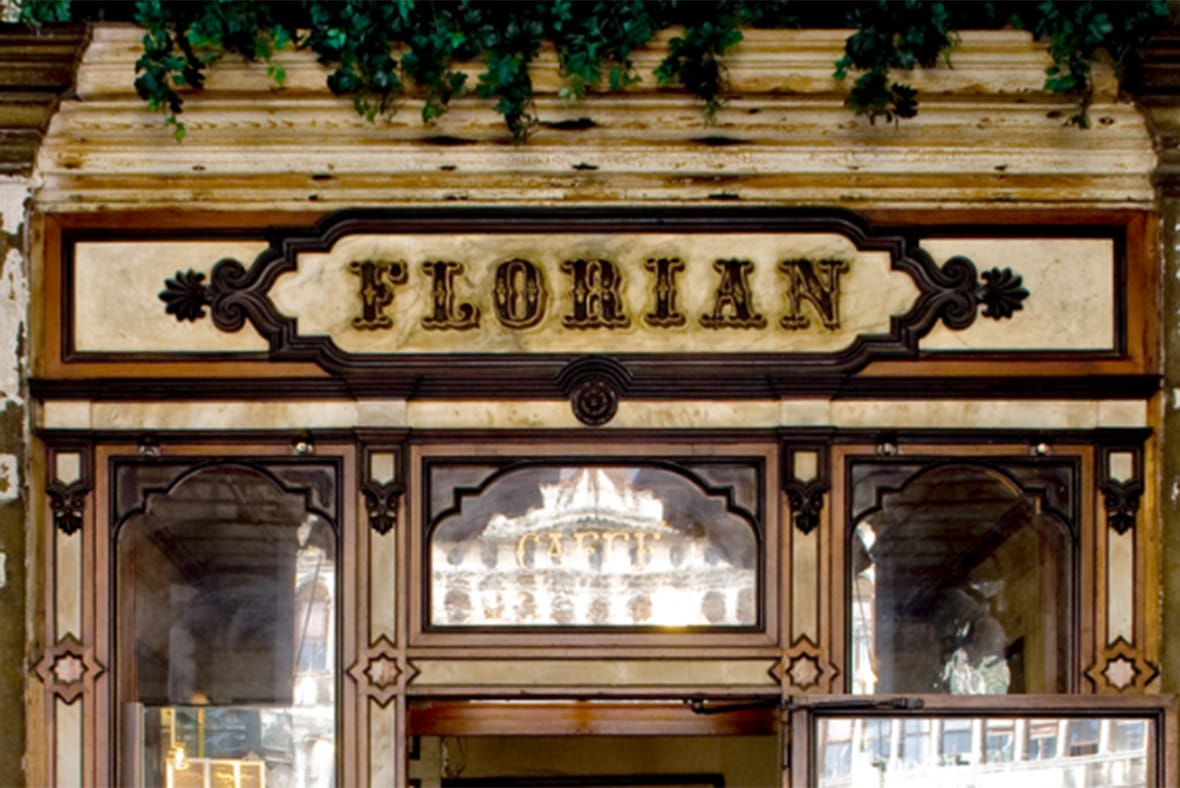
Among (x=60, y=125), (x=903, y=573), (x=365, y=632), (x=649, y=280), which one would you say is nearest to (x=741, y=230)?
(x=649, y=280)

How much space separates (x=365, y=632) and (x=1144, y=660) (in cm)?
253

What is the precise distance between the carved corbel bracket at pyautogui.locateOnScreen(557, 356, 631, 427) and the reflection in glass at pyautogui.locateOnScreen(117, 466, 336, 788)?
2.78ft

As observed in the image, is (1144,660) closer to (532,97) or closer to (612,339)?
(612,339)

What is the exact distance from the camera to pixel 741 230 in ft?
18.6

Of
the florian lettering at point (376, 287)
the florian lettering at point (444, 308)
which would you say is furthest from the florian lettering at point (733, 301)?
the florian lettering at point (376, 287)

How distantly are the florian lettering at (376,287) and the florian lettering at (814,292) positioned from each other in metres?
1.28

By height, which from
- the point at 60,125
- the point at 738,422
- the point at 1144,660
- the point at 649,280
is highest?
the point at 60,125

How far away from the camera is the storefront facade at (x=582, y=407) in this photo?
5578mm

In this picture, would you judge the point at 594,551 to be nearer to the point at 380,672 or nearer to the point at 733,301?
the point at 380,672

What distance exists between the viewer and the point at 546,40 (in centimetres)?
555

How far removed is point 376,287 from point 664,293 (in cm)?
95

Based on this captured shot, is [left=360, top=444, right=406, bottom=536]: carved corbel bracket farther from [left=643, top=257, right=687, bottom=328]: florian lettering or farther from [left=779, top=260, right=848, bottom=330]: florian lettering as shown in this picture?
[left=779, top=260, right=848, bottom=330]: florian lettering

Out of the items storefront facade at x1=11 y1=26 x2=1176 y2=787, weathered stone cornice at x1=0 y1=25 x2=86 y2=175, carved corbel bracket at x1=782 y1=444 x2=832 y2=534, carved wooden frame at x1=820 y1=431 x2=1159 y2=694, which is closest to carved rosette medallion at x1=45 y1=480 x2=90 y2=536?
storefront facade at x1=11 y1=26 x2=1176 y2=787

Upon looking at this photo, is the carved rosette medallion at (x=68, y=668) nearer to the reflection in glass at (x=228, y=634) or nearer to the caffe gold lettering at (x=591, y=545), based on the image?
the reflection in glass at (x=228, y=634)
